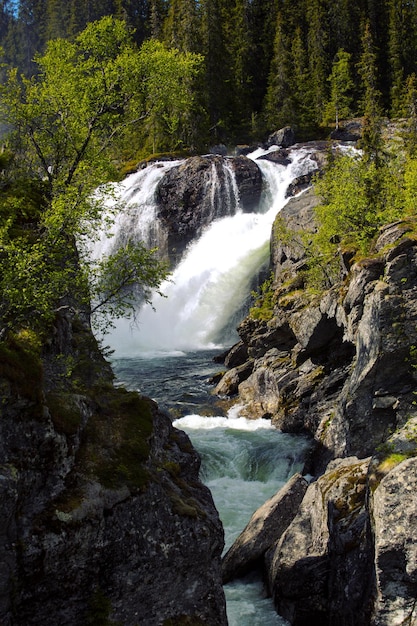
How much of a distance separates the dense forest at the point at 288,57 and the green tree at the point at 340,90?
0.62 feet

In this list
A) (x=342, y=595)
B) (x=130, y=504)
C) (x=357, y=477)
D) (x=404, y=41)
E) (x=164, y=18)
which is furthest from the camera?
(x=164, y=18)

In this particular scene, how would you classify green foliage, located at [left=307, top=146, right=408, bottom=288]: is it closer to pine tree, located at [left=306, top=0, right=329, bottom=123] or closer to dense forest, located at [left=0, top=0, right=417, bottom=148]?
dense forest, located at [left=0, top=0, right=417, bottom=148]

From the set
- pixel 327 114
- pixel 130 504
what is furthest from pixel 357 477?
pixel 327 114

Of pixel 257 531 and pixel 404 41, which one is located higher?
pixel 404 41

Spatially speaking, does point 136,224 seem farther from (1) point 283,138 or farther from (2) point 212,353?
(1) point 283,138

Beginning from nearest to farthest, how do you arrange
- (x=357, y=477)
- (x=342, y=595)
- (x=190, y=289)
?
1. (x=342, y=595)
2. (x=357, y=477)
3. (x=190, y=289)

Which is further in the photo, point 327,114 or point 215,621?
point 327,114

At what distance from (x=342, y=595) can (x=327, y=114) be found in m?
83.7

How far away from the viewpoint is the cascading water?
1769 cm

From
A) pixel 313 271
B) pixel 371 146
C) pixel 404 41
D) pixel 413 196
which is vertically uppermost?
pixel 404 41

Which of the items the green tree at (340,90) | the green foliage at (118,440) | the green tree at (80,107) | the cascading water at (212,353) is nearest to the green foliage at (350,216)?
the cascading water at (212,353)

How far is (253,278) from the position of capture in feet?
148

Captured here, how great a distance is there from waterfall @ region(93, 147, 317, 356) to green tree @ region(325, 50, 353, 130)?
33.0 meters

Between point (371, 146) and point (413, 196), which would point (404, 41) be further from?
point (413, 196)
